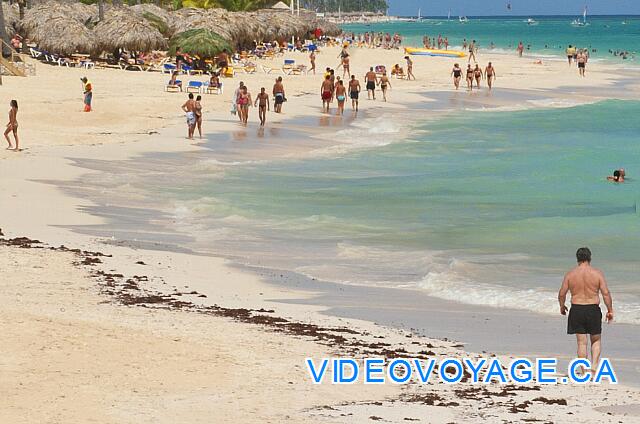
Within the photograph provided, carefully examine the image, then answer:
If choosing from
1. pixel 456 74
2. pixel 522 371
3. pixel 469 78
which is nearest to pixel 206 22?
pixel 456 74

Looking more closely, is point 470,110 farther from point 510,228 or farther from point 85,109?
point 510,228

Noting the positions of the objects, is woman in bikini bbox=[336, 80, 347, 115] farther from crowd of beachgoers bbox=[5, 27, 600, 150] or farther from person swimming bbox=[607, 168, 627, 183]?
person swimming bbox=[607, 168, 627, 183]

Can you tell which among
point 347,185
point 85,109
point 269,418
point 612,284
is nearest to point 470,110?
point 85,109

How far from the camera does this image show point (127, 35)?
154 ft

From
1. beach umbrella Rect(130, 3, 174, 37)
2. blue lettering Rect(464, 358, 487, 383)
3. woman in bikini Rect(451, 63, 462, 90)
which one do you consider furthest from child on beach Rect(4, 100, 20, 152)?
beach umbrella Rect(130, 3, 174, 37)

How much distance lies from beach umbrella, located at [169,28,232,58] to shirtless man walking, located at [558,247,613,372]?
125ft

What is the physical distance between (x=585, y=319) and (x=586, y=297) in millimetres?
213

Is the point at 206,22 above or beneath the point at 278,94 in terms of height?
above

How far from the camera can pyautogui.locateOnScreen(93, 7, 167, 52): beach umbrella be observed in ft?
154

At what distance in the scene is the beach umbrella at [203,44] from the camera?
153 feet

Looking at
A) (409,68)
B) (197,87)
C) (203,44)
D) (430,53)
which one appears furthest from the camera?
(430,53)

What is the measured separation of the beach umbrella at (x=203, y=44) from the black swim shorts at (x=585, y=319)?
38.0 meters

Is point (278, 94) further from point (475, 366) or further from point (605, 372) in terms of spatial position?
point (605, 372)

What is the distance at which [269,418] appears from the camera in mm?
9000
